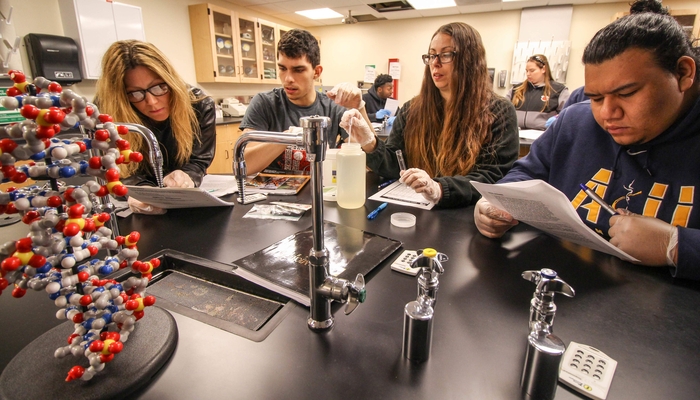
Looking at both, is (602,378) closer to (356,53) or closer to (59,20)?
(59,20)

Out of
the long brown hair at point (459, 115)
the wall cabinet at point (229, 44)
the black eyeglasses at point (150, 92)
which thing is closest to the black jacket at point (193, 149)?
the black eyeglasses at point (150, 92)

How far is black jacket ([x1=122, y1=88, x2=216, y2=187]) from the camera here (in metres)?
1.35

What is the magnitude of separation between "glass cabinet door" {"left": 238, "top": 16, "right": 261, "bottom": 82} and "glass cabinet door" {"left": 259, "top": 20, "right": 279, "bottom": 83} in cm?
10

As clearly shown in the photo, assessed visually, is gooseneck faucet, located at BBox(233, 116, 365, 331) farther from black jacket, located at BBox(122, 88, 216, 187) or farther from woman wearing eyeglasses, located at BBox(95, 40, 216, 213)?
black jacket, located at BBox(122, 88, 216, 187)

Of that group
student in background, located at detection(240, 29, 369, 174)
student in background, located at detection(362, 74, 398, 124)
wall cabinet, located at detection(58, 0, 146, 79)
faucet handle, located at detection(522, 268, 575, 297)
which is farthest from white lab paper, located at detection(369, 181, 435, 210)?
student in background, located at detection(362, 74, 398, 124)

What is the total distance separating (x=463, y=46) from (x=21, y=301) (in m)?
1.51

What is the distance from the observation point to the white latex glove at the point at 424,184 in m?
1.12

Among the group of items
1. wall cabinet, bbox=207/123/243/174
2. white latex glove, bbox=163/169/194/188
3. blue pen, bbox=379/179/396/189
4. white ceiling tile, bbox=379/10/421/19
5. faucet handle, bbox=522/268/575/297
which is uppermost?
white ceiling tile, bbox=379/10/421/19

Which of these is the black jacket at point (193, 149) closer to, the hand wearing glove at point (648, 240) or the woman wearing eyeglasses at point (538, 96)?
the hand wearing glove at point (648, 240)

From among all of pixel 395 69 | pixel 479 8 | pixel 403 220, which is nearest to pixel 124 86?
pixel 403 220

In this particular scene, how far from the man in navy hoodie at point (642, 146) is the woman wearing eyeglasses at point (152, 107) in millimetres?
1165

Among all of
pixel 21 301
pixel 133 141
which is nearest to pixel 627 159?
pixel 21 301

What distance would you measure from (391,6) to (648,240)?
4.59 metres

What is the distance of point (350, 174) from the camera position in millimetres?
1100
